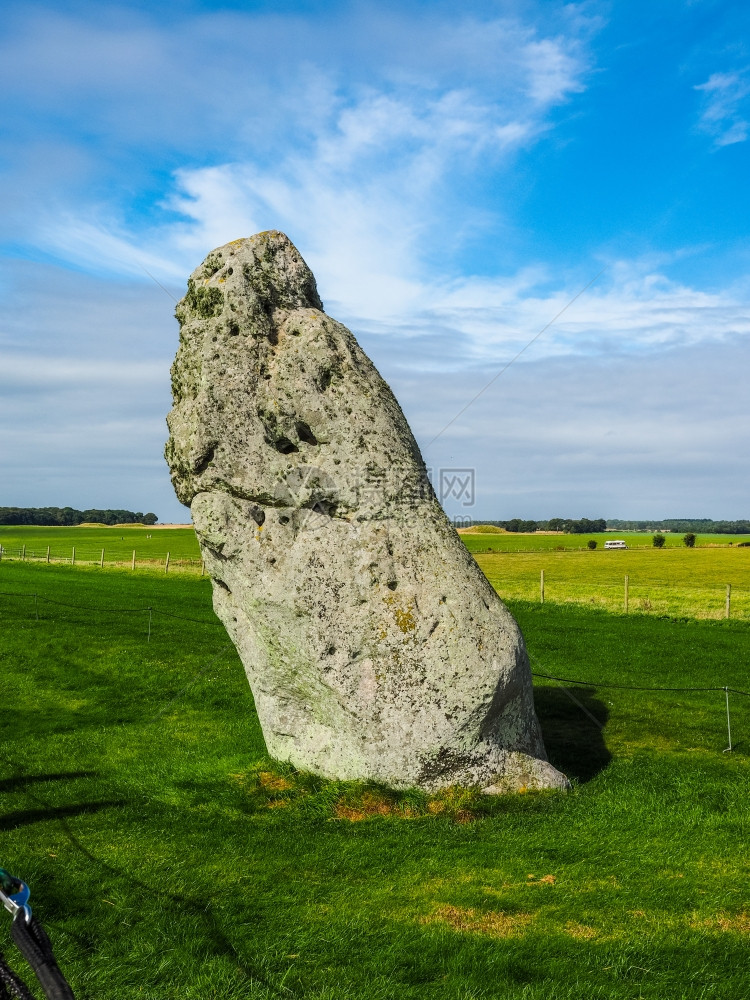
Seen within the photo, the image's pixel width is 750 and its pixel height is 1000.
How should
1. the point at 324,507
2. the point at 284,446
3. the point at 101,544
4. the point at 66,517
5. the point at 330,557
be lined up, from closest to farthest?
1. the point at 330,557
2. the point at 324,507
3. the point at 284,446
4. the point at 101,544
5. the point at 66,517

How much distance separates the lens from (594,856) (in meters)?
8.09

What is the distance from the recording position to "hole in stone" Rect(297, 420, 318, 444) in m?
10.4

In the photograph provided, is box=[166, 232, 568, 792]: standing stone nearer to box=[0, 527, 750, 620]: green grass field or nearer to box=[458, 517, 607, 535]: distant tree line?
box=[0, 527, 750, 620]: green grass field

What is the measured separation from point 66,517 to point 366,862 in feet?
569

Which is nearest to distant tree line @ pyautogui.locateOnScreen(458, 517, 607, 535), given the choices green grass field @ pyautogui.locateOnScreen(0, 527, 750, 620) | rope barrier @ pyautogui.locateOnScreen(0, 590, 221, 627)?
green grass field @ pyautogui.locateOnScreen(0, 527, 750, 620)

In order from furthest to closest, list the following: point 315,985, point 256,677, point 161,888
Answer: point 256,677, point 161,888, point 315,985

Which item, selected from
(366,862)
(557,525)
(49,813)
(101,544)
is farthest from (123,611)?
(557,525)

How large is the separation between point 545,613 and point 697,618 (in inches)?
222

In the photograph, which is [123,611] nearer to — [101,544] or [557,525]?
[101,544]

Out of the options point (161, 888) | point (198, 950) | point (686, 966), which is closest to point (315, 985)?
point (198, 950)

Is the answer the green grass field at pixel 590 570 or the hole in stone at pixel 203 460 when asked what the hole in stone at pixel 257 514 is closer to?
the hole in stone at pixel 203 460

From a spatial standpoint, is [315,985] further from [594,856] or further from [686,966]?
[594,856]

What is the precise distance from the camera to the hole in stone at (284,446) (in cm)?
1045

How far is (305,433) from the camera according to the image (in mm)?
10430
